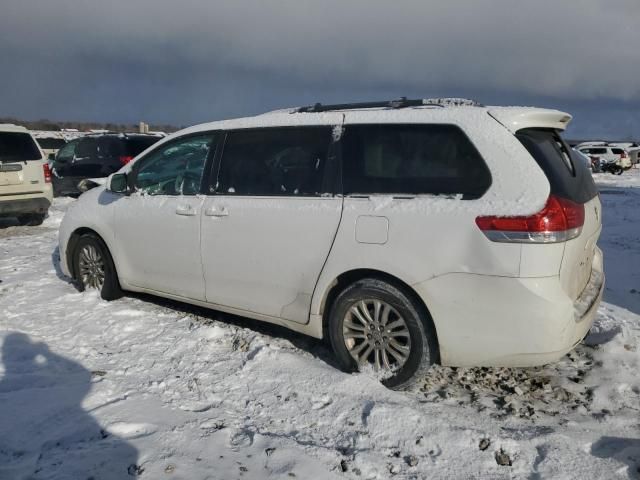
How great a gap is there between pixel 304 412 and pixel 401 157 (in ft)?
5.73

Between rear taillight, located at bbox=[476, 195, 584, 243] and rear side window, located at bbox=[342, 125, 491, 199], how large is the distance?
22 centimetres

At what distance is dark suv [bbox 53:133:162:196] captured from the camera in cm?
1279

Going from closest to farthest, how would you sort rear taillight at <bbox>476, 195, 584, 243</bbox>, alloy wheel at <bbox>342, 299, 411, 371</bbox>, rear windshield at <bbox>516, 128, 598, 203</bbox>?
rear taillight at <bbox>476, 195, 584, 243</bbox>
rear windshield at <bbox>516, 128, 598, 203</bbox>
alloy wheel at <bbox>342, 299, 411, 371</bbox>

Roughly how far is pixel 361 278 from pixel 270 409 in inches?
40.6

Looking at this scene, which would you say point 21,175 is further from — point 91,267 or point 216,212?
point 216,212

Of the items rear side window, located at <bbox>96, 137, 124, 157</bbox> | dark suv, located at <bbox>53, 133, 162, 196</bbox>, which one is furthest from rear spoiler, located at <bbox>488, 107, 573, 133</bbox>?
rear side window, located at <bbox>96, 137, 124, 157</bbox>

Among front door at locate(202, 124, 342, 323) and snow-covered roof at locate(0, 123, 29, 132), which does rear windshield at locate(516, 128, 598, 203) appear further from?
snow-covered roof at locate(0, 123, 29, 132)

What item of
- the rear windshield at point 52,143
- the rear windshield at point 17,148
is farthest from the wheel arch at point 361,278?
the rear windshield at point 52,143

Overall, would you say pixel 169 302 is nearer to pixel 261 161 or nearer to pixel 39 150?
pixel 261 161

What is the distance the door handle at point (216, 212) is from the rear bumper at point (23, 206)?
6414 mm

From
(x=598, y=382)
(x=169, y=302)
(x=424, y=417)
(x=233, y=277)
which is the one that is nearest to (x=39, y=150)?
(x=169, y=302)

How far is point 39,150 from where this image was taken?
9383mm

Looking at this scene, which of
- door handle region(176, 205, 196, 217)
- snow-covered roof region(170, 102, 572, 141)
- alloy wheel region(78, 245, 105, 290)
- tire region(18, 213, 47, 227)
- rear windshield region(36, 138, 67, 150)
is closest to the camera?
snow-covered roof region(170, 102, 572, 141)

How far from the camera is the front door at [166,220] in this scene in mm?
4344
